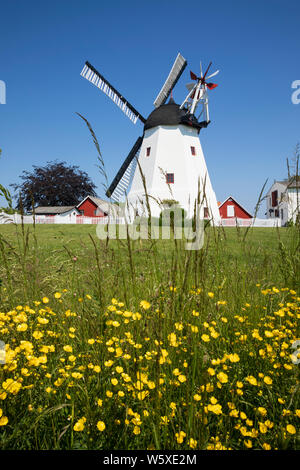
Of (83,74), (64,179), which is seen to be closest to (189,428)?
(83,74)

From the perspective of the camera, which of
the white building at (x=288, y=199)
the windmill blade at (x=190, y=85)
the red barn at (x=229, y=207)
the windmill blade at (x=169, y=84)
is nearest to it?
the white building at (x=288, y=199)

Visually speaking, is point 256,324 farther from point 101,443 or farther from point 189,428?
point 101,443

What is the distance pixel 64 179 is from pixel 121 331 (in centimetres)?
4865

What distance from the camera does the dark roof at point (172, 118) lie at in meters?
20.8

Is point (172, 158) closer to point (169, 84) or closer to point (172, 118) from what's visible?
point (172, 118)

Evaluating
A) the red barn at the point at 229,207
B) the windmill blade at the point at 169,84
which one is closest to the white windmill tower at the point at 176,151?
the windmill blade at the point at 169,84

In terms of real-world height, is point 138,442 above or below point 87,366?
below

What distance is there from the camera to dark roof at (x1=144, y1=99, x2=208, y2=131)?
68.1 feet

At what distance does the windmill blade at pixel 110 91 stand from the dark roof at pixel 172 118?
9.45ft

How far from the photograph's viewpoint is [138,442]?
1.08 meters

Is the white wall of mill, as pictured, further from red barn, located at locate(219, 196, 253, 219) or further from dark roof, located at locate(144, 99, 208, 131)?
red barn, located at locate(219, 196, 253, 219)

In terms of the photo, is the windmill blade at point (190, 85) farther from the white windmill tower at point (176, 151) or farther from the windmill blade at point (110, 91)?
the windmill blade at point (110, 91)

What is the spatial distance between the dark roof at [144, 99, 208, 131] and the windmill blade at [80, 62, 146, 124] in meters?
2.88

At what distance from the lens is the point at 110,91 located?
2369 centimetres
